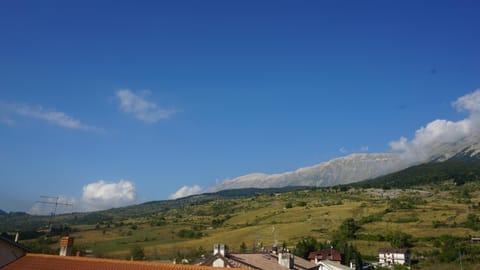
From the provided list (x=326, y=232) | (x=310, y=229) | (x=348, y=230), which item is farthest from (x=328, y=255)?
(x=310, y=229)

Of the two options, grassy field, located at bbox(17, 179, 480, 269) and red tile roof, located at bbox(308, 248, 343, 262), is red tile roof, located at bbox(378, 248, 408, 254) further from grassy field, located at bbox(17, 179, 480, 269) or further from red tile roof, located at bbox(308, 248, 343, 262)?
red tile roof, located at bbox(308, 248, 343, 262)

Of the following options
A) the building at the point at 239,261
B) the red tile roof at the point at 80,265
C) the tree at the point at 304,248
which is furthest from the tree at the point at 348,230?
the red tile roof at the point at 80,265

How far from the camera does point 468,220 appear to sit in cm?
13538

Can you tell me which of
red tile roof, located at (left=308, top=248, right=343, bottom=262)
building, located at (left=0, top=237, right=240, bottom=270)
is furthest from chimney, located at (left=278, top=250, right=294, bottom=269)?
red tile roof, located at (left=308, top=248, right=343, bottom=262)

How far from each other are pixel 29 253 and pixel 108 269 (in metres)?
6.73

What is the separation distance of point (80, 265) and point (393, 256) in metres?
98.4

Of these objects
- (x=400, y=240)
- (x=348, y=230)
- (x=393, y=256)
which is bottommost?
(x=393, y=256)

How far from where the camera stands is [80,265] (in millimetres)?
26391

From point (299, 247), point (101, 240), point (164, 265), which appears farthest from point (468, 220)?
point (164, 265)

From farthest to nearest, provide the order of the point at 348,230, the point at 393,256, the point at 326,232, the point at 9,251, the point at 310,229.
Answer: the point at 310,229, the point at 326,232, the point at 348,230, the point at 393,256, the point at 9,251

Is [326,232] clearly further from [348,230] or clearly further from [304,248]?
[304,248]

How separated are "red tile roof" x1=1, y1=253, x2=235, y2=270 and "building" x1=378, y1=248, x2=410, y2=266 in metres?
91.3

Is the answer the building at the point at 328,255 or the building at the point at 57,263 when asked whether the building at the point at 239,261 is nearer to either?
the building at the point at 57,263

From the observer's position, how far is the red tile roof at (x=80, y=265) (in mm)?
25906
